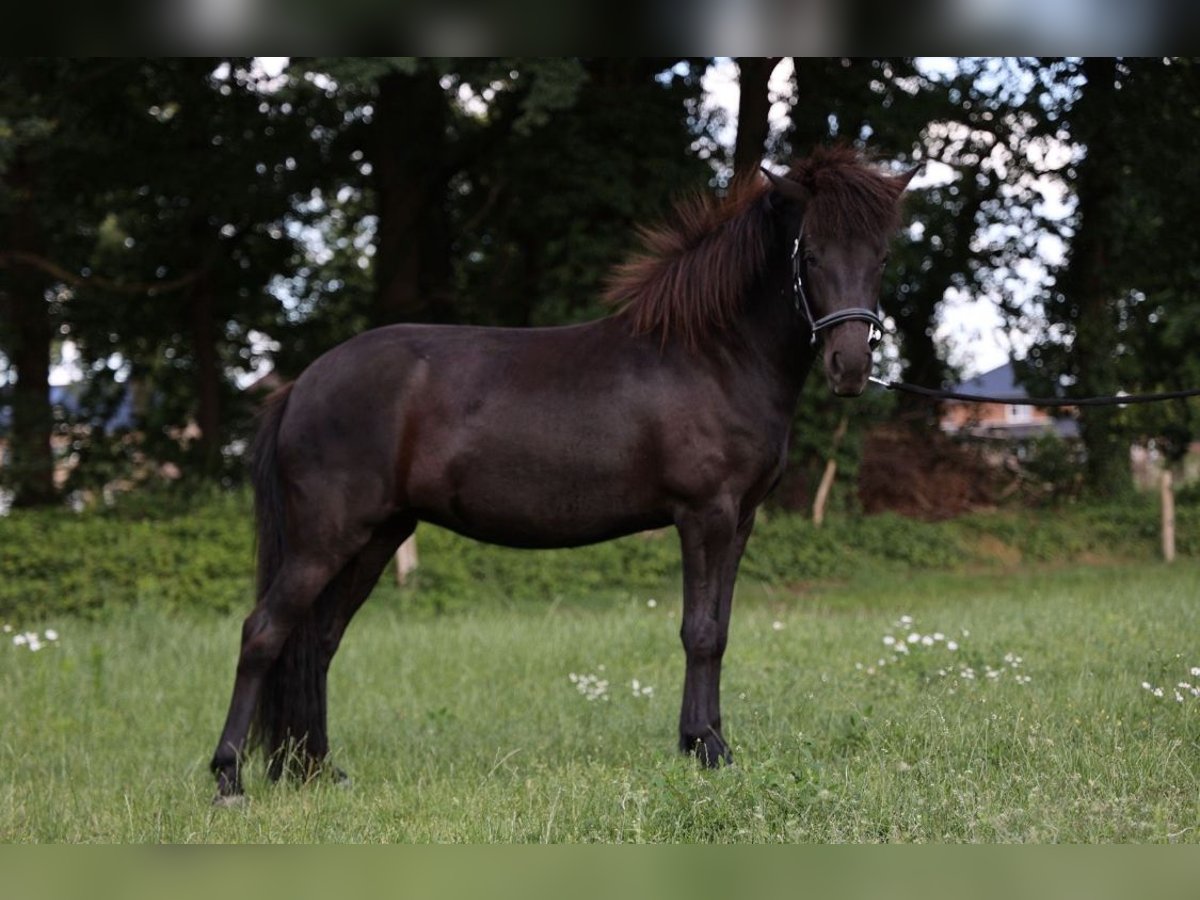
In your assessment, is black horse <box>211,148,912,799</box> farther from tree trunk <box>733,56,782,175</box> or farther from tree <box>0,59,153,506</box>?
tree <box>0,59,153,506</box>

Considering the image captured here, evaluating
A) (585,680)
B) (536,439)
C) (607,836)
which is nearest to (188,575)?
(585,680)

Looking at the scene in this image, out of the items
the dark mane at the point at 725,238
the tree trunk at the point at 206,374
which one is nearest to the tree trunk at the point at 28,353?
the tree trunk at the point at 206,374

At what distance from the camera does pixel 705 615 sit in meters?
5.24

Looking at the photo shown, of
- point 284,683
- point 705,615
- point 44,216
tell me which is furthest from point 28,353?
point 705,615

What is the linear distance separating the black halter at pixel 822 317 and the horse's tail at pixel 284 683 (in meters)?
2.67

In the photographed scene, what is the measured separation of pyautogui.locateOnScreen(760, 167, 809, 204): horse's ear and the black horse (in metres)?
0.01

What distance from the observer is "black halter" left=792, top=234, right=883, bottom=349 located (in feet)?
15.7

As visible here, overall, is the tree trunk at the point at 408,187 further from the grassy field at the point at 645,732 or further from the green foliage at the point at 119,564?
the grassy field at the point at 645,732

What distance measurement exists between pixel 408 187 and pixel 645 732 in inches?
567

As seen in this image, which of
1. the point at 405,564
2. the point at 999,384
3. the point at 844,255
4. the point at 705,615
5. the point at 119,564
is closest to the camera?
the point at 844,255

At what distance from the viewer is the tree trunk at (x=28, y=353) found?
706 inches

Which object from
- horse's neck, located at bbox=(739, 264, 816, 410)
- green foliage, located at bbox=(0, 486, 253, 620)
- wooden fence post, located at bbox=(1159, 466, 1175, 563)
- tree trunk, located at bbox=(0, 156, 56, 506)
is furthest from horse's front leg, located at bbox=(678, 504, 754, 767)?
tree trunk, located at bbox=(0, 156, 56, 506)

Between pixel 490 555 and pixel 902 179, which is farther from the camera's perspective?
pixel 490 555

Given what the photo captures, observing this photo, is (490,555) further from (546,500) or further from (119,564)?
(546,500)
